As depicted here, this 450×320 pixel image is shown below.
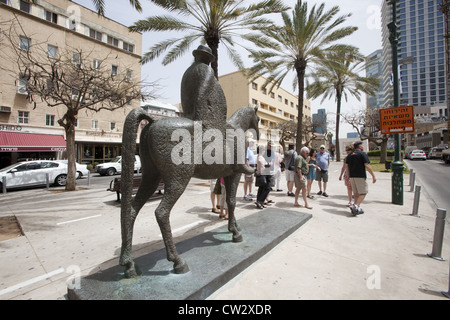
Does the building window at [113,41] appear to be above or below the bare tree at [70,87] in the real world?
above

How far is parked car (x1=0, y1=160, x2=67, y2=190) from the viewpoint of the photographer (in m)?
10.2

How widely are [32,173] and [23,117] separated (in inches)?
363

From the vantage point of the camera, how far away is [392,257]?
3.17 meters

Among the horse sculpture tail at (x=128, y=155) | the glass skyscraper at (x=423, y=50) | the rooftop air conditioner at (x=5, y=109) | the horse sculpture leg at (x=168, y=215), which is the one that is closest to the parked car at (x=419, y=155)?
the horse sculpture leg at (x=168, y=215)

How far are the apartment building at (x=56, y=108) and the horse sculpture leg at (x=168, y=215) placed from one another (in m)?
13.1

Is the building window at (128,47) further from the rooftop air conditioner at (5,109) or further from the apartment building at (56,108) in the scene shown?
the rooftop air conditioner at (5,109)

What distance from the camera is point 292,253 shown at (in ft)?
10.5

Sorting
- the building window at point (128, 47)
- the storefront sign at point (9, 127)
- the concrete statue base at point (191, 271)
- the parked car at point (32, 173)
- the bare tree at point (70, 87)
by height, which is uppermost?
the building window at point (128, 47)

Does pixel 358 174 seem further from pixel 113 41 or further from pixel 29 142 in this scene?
pixel 113 41

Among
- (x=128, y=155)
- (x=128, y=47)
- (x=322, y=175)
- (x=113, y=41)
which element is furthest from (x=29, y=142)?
(x=322, y=175)

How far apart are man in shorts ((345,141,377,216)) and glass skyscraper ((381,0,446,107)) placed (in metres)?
93.4

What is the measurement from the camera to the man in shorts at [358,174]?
533 centimetres

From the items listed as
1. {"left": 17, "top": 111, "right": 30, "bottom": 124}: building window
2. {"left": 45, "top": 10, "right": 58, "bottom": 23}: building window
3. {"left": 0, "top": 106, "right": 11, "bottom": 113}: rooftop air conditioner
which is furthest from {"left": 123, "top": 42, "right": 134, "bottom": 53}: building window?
{"left": 0, "top": 106, "right": 11, "bottom": 113}: rooftop air conditioner
